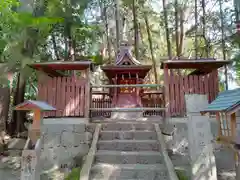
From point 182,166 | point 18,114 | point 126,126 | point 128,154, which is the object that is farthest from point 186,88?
point 18,114

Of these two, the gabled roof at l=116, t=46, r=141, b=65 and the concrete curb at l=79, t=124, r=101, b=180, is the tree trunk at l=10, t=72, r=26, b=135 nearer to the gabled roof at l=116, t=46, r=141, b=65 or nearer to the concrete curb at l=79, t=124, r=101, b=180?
the concrete curb at l=79, t=124, r=101, b=180

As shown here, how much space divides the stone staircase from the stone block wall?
55cm

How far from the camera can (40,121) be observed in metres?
4.47

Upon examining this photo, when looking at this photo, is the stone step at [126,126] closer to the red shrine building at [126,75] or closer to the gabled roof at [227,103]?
the red shrine building at [126,75]

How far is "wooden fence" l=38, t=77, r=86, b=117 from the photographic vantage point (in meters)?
7.02

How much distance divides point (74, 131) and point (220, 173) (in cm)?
413

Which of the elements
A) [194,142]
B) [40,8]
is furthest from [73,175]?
[40,8]

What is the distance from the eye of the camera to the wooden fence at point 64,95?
702 centimetres

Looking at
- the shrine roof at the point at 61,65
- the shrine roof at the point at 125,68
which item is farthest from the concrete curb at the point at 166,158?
the shrine roof at the point at 125,68

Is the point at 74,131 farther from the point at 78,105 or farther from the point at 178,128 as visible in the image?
the point at 178,128

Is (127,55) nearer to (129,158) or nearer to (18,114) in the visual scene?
(18,114)

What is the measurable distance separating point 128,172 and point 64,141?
2358 mm

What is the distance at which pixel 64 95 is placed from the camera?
279 inches

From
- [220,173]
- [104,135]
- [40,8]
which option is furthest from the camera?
[40,8]
